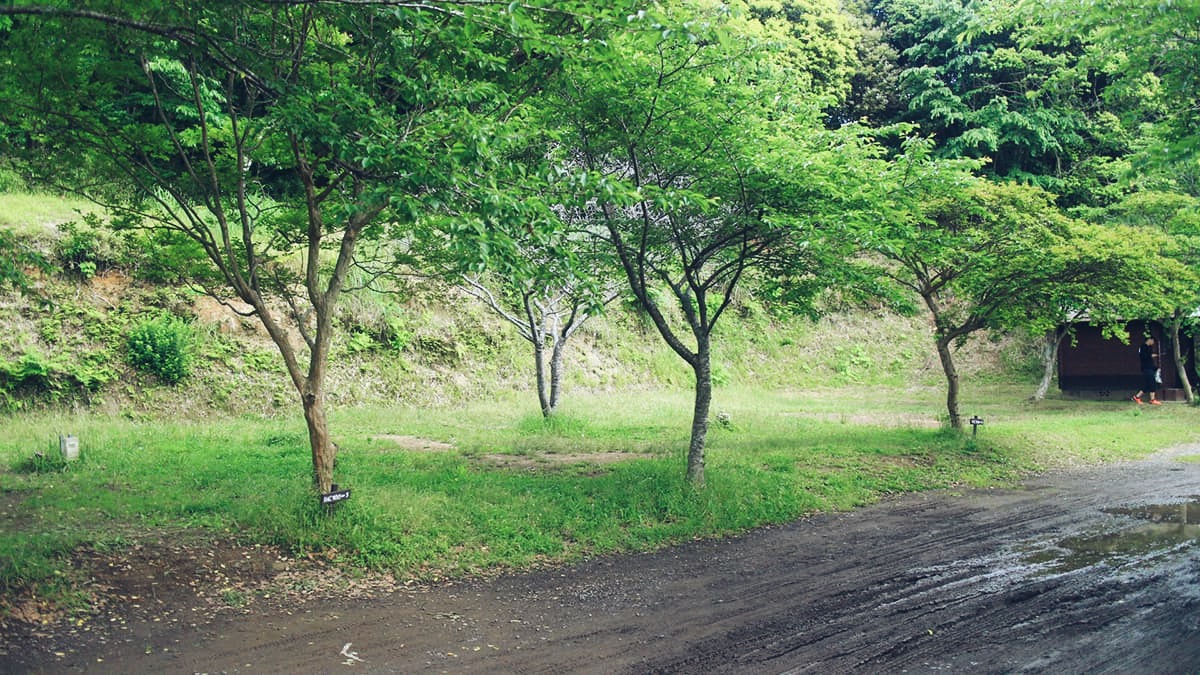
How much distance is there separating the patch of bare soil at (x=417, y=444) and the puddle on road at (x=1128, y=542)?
28.0 feet

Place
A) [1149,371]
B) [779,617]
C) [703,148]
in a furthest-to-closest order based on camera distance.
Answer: [1149,371] < [703,148] < [779,617]

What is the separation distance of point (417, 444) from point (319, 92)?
779 cm

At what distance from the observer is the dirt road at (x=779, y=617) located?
513cm

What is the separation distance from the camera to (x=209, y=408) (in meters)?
15.3

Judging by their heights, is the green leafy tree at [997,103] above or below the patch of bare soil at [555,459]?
above

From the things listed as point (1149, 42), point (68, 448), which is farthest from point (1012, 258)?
point (68, 448)

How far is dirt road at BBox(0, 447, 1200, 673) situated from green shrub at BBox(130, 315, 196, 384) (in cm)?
1073

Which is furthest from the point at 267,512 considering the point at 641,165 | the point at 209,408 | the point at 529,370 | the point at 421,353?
the point at 529,370

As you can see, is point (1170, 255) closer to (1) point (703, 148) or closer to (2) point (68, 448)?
(1) point (703, 148)

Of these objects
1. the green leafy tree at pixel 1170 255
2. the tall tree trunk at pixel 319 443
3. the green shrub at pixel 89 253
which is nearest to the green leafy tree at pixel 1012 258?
the green leafy tree at pixel 1170 255

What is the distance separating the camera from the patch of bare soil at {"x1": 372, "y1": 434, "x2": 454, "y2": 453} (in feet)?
41.8

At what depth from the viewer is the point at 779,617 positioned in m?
5.99

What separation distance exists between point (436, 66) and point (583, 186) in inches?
81.8

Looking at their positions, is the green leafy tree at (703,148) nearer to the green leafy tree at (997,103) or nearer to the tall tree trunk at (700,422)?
the tall tree trunk at (700,422)
